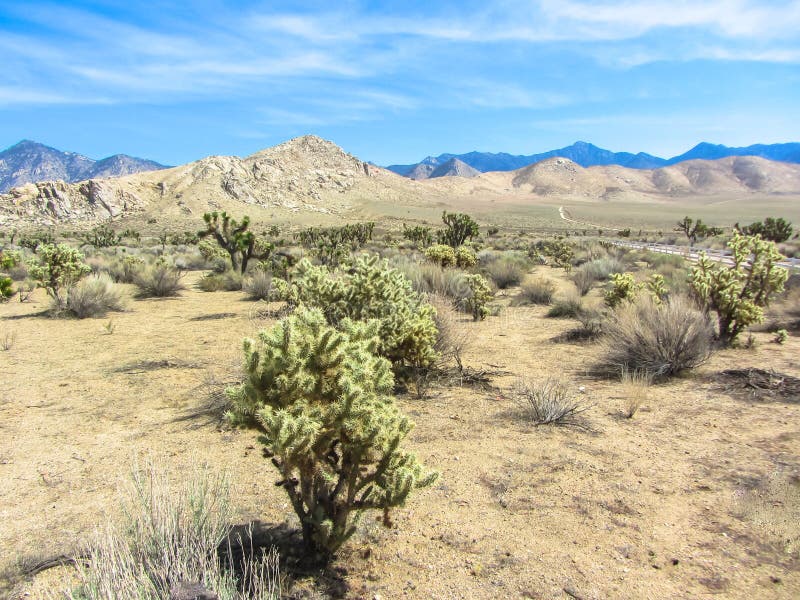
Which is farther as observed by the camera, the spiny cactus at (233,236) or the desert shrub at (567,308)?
the spiny cactus at (233,236)

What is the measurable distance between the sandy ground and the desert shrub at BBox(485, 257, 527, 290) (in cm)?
980

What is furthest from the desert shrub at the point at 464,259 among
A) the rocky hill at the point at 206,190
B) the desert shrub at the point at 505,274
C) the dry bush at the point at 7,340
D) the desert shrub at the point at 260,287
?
the rocky hill at the point at 206,190

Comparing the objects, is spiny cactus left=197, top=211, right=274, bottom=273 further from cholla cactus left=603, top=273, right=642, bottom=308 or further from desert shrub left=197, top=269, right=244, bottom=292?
cholla cactus left=603, top=273, right=642, bottom=308

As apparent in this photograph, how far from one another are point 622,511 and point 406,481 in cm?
204

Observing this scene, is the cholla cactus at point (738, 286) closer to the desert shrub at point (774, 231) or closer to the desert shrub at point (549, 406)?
the desert shrub at point (549, 406)

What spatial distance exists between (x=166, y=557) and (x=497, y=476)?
116 inches

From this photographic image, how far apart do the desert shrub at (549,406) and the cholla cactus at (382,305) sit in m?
1.57

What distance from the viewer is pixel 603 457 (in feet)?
16.8

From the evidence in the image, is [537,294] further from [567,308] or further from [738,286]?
[738,286]

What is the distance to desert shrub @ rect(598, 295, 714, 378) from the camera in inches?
306

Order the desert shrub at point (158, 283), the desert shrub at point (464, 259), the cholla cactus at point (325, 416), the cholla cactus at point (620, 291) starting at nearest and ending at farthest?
the cholla cactus at point (325, 416) < the cholla cactus at point (620, 291) < the desert shrub at point (158, 283) < the desert shrub at point (464, 259)

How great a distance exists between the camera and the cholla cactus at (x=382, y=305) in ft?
23.5

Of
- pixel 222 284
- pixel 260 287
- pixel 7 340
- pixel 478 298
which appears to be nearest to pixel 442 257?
pixel 478 298

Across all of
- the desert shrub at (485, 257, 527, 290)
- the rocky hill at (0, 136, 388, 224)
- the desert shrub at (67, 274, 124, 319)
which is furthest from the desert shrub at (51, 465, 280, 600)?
the rocky hill at (0, 136, 388, 224)
